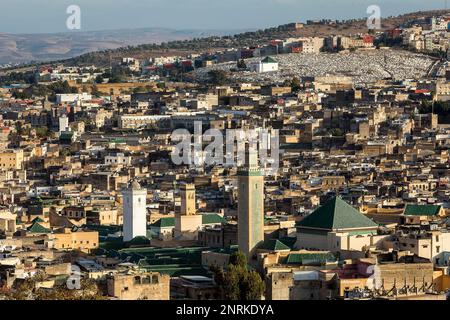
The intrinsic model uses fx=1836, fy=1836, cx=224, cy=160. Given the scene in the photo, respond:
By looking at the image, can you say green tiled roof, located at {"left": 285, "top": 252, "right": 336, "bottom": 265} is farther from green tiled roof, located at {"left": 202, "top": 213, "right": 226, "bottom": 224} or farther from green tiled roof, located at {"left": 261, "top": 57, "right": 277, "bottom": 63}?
green tiled roof, located at {"left": 261, "top": 57, "right": 277, "bottom": 63}

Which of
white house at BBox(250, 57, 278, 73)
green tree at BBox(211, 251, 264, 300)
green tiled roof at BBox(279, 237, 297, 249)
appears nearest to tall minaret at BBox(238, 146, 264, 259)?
green tiled roof at BBox(279, 237, 297, 249)

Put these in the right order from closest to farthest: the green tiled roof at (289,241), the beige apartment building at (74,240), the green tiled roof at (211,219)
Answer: the green tiled roof at (289,241) → the beige apartment building at (74,240) → the green tiled roof at (211,219)

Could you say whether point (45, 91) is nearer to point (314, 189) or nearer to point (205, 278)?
point (314, 189)

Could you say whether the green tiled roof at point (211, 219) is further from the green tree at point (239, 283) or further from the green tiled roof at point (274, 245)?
the green tree at point (239, 283)

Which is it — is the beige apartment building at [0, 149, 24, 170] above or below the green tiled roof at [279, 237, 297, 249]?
below

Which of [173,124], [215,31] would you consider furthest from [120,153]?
[215,31]

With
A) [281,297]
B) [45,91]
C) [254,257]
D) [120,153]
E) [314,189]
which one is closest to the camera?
[281,297]

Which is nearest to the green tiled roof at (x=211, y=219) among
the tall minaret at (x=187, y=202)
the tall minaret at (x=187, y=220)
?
the tall minaret at (x=187, y=220)
